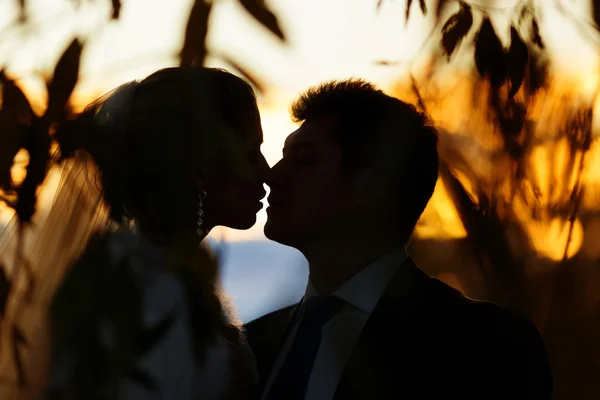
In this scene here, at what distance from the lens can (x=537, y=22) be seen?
0.72 metres

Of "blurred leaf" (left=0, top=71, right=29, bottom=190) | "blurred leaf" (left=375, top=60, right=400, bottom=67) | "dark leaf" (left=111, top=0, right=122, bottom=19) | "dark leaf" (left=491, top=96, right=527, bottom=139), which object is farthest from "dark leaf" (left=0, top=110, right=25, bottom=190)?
"dark leaf" (left=491, top=96, right=527, bottom=139)

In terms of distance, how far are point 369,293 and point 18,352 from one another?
0.43 meters

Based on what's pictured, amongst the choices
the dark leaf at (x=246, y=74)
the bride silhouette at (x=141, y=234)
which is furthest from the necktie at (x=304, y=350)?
the dark leaf at (x=246, y=74)

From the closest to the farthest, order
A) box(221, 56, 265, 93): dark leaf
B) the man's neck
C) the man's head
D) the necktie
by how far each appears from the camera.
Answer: box(221, 56, 265, 93): dark leaf
the man's head
the necktie
the man's neck

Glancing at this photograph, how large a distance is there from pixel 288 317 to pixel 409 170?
11.3 inches

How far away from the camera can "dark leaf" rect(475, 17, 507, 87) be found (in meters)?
0.70

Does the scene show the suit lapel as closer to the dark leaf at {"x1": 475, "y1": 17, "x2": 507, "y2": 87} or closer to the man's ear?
the man's ear

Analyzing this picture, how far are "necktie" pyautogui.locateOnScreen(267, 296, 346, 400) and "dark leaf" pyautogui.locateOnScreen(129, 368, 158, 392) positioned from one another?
0.61 feet

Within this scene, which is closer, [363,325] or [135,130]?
[135,130]

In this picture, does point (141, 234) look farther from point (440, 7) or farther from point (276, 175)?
point (440, 7)

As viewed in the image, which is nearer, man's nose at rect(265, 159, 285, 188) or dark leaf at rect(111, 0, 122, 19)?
dark leaf at rect(111, 0, 122, 19)

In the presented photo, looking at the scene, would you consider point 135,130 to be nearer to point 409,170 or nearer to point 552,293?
point 409,170

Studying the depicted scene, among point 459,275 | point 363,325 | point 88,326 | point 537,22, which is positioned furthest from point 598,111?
point 88,326

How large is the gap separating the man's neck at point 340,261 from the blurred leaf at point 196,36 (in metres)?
0.40
